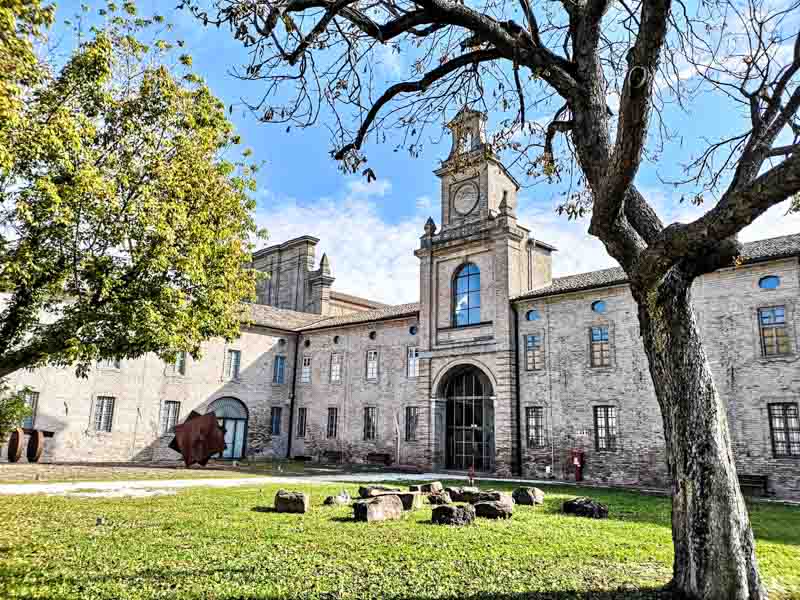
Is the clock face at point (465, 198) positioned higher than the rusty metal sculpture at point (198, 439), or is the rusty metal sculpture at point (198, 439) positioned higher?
the clock face at point (465, 198)

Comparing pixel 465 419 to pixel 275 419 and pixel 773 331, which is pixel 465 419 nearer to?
pixel 275 419

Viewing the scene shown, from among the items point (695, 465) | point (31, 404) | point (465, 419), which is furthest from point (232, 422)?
point (695, 465)

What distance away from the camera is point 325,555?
7.11 metres

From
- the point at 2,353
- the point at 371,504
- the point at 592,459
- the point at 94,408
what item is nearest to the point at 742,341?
the point at 592,459

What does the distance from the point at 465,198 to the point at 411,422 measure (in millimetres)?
11136

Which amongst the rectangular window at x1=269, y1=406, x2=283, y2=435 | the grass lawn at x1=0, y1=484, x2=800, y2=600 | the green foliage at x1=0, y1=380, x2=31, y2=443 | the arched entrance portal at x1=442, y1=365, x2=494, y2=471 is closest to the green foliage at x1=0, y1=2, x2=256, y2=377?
the green foliage at x1=0, y1=380, x2=31, y2=443

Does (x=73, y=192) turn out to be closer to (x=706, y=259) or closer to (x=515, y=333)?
(x=706, y=259)

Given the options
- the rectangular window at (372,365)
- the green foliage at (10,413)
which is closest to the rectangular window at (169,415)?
the rectangular window at (372,365)

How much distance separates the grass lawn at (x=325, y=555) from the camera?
5.67 m

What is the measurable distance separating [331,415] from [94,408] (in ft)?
38.2

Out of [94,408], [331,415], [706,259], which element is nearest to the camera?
[706,259]

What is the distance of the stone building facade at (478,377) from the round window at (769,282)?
0.06m

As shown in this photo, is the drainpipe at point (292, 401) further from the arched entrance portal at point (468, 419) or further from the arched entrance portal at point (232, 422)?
the arched entrance portal at point (468, 419)

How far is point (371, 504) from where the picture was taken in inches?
393
